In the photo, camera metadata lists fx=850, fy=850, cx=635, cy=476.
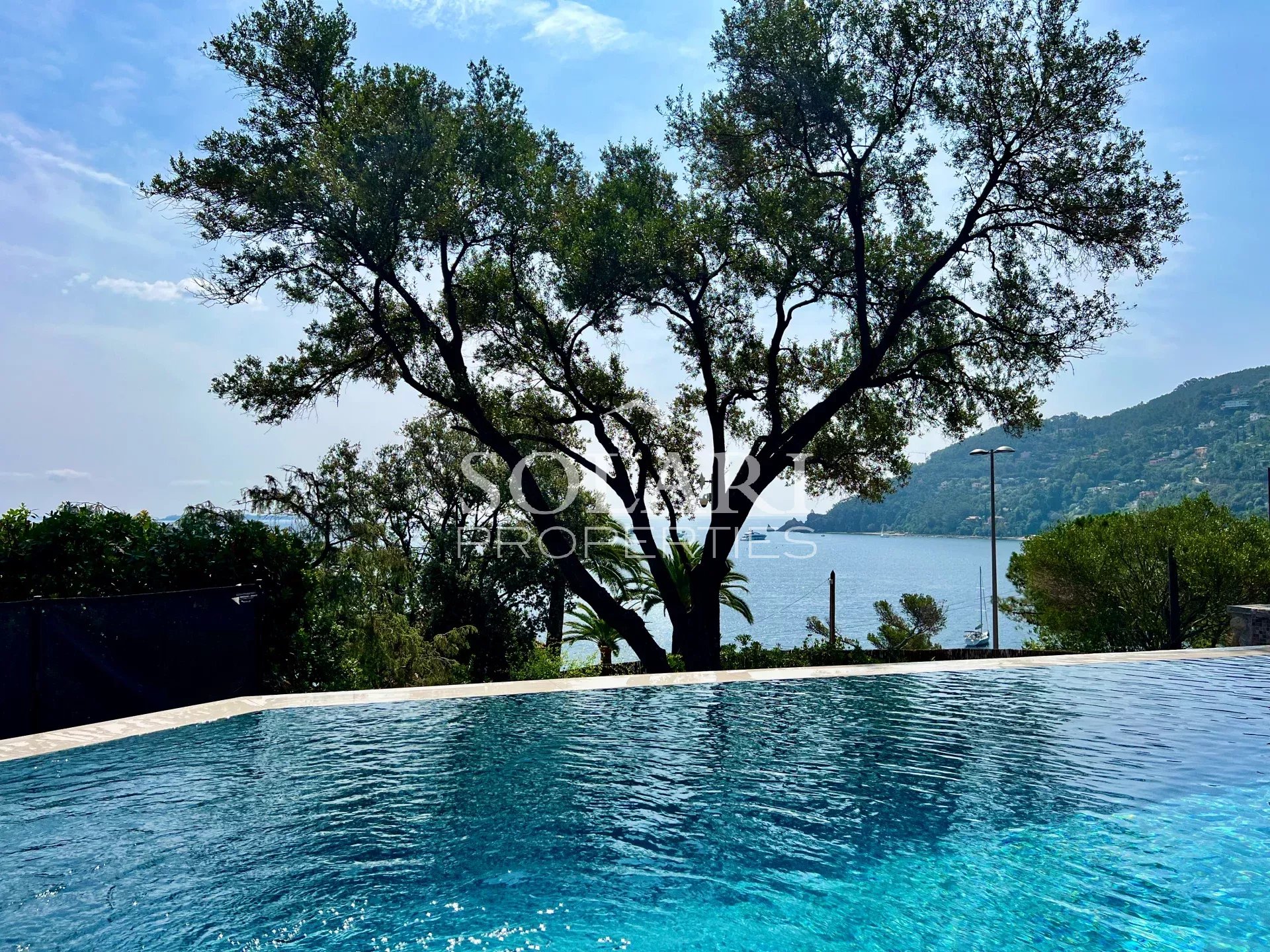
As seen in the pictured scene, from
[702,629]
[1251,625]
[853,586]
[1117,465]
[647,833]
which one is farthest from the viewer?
[853,586]

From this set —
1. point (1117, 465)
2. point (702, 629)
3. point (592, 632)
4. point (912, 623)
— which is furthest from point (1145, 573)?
point (1117, 465)

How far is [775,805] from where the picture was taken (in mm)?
6172

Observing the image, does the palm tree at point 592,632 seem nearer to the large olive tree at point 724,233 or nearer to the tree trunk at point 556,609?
the tree trunk at point 556,609

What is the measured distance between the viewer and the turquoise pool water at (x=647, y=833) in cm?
435

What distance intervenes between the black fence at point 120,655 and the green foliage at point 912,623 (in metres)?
18.3

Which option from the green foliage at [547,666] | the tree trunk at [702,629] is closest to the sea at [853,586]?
the green foliage at [547,666]

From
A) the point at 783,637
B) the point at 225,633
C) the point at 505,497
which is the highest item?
the point at 505,497

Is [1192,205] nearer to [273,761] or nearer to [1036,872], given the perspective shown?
[1036,872]

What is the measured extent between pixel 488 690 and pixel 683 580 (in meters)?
9.57

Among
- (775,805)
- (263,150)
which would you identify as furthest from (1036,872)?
(263,150)

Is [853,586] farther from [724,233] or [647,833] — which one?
[647,833]

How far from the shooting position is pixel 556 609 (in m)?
21.7

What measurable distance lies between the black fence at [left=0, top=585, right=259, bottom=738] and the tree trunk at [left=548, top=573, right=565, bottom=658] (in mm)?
12130

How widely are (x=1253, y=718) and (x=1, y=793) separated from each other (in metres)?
11.4
